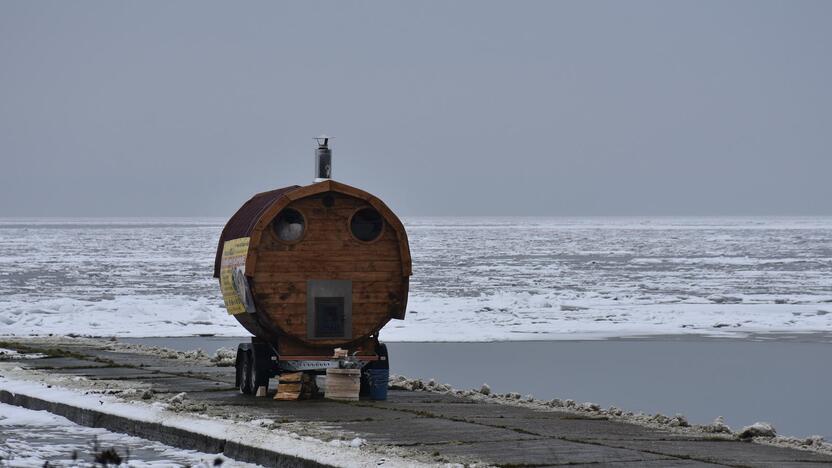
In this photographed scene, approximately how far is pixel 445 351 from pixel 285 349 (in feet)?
30.9

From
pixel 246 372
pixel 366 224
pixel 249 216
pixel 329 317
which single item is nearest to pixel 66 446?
pixel 246 372

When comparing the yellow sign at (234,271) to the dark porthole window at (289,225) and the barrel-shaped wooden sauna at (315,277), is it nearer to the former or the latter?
the barrel-shaped wooden sauna at (315,277)

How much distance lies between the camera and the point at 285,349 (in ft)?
46.7

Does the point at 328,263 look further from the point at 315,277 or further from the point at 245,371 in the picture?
the point at 245,371

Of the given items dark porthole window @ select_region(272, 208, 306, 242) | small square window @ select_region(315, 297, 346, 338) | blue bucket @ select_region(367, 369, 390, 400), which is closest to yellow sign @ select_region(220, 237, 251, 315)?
dark porthole window @ select_region(272, 208, 306, 242)

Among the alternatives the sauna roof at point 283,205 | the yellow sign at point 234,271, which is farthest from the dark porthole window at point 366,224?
the yellow sign at point 234,271

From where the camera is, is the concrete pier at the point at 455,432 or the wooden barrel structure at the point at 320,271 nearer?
the concrete pier at the point at 455,432

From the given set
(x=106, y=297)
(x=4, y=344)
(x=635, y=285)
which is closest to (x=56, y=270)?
(x=106, y=297)

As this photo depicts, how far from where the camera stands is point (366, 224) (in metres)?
14.8

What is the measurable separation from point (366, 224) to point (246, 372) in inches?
76.0

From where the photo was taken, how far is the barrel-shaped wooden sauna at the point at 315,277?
14.2 m

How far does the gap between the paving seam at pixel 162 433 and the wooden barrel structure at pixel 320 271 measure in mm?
2082

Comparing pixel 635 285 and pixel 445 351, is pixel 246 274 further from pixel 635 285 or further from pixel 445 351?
pixel 635 285

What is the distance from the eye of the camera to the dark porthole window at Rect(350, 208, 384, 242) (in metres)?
14.7
